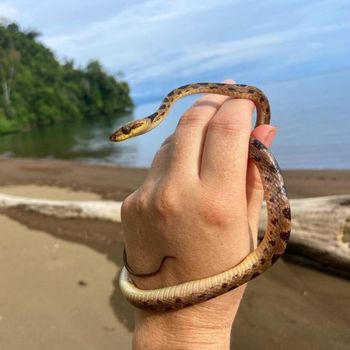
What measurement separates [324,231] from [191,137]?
175 inches

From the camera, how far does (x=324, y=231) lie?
225 inches

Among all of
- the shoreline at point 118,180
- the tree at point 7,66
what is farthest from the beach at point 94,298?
the tree at point 7,66

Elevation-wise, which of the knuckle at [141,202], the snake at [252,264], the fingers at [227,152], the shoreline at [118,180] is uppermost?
the fingers at [227,152]

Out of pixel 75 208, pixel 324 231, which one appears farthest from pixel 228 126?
pixel 75 208

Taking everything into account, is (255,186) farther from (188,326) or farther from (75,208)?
(75,208)

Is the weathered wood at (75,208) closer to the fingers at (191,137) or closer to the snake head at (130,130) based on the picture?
the snake head at (130,130)

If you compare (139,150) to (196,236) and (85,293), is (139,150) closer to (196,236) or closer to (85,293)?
(85,293)

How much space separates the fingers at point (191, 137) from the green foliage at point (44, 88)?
211 ft

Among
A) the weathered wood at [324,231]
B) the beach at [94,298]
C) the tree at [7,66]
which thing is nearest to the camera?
the beach at [94,298]

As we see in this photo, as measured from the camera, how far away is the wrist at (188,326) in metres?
1.75

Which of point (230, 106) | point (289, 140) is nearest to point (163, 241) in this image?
point (230, 106)

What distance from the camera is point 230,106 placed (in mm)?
1720

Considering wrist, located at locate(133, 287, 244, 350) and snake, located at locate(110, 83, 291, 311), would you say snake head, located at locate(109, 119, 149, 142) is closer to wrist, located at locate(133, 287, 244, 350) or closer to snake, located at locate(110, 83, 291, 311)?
snake, located at locate(110, 83, 291, 311)

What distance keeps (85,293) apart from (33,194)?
852 centimetres
